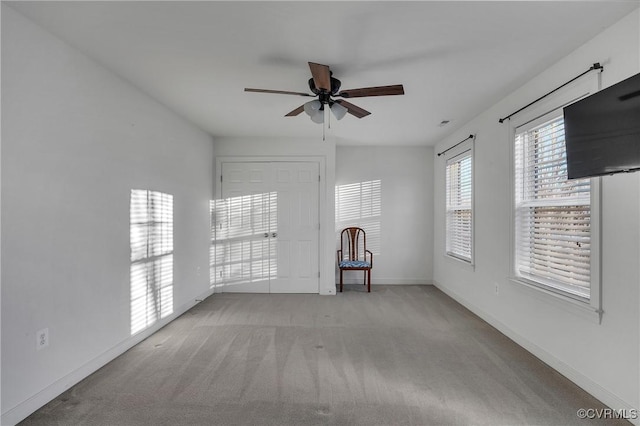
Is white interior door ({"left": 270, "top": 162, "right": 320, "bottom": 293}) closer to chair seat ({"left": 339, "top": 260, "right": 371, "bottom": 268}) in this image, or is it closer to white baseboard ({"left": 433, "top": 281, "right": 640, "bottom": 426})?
chair seat ({"left": 339, "top": 260, "right": 371, "bottom": 268})

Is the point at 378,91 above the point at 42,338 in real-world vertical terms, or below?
above

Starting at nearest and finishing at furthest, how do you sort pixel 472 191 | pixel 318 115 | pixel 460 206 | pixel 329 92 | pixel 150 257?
pixel 329 92 < pixel 318 115 < pixel 150 257 < pixel 472 191 < pixel 460 206

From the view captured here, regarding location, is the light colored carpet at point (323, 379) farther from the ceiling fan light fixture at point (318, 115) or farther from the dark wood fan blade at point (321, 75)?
the dark wood fan blade at point (321, 75)

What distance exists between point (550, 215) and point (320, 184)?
316cm

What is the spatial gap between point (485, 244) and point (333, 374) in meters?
2.41

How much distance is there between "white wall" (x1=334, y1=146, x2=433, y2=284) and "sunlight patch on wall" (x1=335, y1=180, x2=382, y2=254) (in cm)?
9

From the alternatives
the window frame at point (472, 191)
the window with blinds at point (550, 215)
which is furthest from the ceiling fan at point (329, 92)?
the window frame at point (472, 191)

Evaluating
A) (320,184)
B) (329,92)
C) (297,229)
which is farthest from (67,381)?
(320,184)

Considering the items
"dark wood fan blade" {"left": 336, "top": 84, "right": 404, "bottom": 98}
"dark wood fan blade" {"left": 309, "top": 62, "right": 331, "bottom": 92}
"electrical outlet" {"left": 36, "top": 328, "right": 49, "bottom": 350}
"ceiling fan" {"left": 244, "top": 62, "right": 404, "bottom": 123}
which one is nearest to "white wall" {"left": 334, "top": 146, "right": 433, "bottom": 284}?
"ceiling fan" {"left": 244, "top": 62, "right": 404, "bottom": 123}

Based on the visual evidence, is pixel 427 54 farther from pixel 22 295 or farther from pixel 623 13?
pixel 22 295

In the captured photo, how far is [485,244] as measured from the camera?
3816 millimetres

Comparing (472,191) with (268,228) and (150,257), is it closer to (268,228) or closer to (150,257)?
(268,228)

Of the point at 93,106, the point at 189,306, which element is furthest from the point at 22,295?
the point at 189,306

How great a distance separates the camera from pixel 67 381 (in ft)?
7.54
